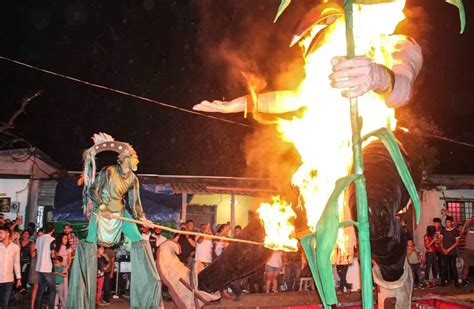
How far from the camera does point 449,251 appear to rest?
1309 cm

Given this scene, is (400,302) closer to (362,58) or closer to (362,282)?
(362,282)

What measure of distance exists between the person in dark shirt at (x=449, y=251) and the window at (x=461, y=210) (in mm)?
6010

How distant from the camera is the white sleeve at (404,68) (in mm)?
2428

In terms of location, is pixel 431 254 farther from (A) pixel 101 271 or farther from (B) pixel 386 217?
(B) pixel 386 217

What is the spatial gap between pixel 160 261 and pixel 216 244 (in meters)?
7.30

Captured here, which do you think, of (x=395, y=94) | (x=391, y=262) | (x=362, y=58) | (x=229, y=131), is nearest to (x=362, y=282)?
(x=362, y=58)

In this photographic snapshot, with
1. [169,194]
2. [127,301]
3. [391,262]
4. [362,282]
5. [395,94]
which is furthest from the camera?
[169,194]

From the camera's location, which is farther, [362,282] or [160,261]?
[160,261]

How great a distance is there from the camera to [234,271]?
484 centimetres

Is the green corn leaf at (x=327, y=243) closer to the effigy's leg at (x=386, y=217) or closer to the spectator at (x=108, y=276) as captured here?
the effigy's leg at (x=386, y=217)

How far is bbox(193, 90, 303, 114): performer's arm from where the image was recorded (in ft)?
11.2

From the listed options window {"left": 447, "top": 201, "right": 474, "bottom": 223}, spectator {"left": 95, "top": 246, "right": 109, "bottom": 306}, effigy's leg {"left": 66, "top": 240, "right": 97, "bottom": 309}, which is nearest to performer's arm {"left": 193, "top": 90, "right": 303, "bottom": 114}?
effigy's leg {"left": 66, "top": 240, "right": 97, "bottom": 309}

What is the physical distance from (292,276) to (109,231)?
28.7ft

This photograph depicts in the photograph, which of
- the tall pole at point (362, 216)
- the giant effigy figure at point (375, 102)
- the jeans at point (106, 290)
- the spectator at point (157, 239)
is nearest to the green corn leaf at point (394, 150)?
the tall pole at point (362, 216)
